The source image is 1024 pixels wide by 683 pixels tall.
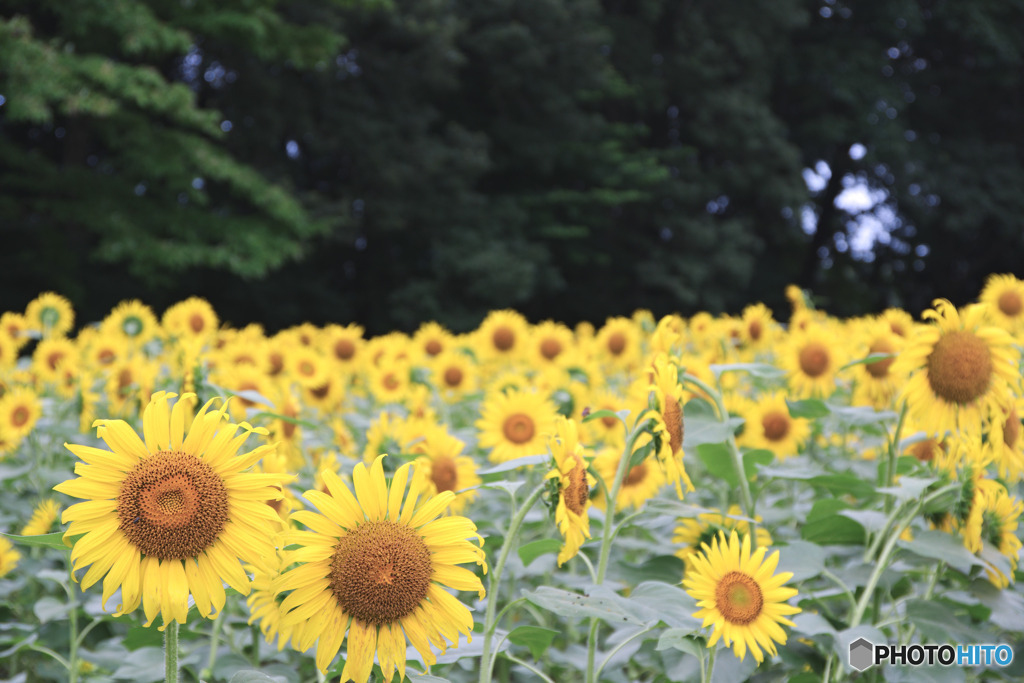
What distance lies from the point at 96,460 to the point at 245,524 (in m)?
0.21

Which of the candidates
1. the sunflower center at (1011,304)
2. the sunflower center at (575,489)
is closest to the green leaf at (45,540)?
the sunflower center at (575,489)

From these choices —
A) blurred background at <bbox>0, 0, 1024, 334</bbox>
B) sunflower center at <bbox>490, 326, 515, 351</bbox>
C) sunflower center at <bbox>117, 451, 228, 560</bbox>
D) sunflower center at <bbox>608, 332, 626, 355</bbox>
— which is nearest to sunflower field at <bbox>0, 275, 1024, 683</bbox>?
sunflower center at <bbox>117, 451, 228, 560</bbox>

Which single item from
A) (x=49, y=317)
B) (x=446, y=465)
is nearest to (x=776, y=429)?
(x=446, y=465)

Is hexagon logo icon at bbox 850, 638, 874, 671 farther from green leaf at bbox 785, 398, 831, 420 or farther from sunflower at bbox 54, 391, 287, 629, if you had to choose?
sunflower at bbox 54, 391, 287, 629

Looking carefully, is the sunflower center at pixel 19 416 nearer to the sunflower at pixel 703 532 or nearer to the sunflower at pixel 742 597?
the sunflower at pixel 703 532

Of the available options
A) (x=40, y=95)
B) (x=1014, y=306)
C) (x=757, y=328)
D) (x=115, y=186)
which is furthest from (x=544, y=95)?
(x=1014, y=306)

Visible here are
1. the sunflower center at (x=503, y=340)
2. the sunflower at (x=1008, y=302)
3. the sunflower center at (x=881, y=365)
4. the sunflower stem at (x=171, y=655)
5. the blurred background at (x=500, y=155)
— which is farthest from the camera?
the blurred background at (x=500, y=155)

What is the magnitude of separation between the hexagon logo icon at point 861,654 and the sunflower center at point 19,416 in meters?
Result: 2.52

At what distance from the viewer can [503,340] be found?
4254 mm

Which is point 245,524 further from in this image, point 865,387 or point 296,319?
point 296,319

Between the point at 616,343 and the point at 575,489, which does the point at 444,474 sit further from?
the point at 616,343

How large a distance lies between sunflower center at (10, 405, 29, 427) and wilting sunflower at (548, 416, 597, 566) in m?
2.12

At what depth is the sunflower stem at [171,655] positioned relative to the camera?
1.07 m

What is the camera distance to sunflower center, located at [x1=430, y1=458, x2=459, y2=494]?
2127 millimetres
